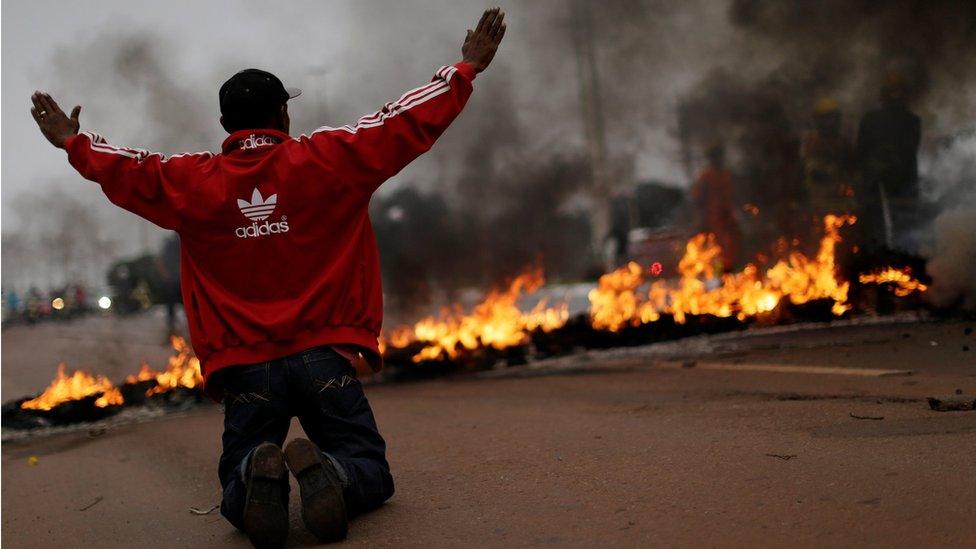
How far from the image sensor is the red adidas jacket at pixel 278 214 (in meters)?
2.91

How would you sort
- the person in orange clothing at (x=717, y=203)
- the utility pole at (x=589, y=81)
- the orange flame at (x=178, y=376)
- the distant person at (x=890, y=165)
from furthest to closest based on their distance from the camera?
1. the utility pole at (x=589, y=81)
2. the person in orange clothing at (x=717, y=203)
3. the distant person at (x=890, y=165)
4. the orange flame at (x=178, y=376)

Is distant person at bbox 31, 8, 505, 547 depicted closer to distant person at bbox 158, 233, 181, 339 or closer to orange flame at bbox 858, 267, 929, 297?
orange flame at bbox 858, 267, 929, 297

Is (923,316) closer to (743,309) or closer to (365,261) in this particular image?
(743,309)

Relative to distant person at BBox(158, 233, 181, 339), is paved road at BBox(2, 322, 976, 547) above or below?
below

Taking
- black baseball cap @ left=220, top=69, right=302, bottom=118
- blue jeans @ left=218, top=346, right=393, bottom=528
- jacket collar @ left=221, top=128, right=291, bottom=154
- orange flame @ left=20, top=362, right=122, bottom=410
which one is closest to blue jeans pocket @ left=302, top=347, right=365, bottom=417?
blue jeans @ left=218, top=346, right=393, bottom=528

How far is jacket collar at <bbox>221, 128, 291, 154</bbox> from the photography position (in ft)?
9.87

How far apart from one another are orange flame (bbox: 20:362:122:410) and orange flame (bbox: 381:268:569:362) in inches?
77.7

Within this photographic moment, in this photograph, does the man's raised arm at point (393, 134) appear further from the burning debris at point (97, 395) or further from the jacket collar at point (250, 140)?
the burning debris at point (97, 395)

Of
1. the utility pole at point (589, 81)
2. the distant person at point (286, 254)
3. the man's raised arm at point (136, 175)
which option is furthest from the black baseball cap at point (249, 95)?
the utility pole at point (589, 81)

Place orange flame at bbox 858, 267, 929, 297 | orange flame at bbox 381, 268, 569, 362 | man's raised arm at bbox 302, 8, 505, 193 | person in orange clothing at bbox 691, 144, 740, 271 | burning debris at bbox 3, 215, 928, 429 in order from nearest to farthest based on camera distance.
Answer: man's raised arm at bbox 302, 8, 505, 193 → burning debris at bbox 3, 215, 928, 429 → orange flame at bbox 381, 268, 569, 362 → orange flame at bbox 858, 267, 929, 297 → person in orange clothing at bbox 691, 144, 740, 271

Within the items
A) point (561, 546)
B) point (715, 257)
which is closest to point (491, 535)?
point (561, 546)

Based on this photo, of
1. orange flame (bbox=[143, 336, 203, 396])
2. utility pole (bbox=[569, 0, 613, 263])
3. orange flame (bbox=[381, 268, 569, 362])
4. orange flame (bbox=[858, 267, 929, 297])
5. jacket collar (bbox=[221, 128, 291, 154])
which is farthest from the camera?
utility pole (bbox=[569, 0, 613, 263])

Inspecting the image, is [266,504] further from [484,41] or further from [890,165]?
[890,165]

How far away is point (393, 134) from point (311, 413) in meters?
0.91
